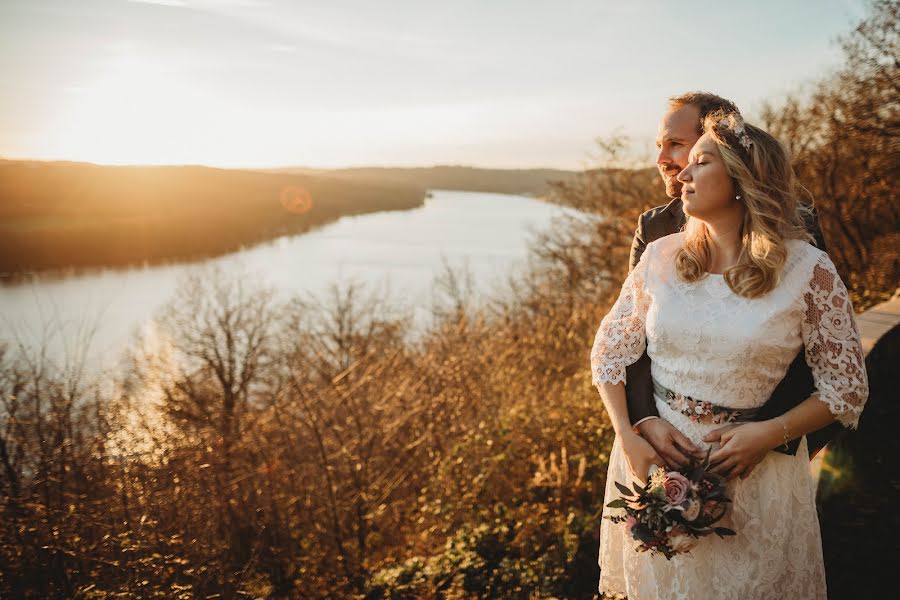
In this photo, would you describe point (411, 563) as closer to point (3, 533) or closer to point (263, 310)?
point (3, 533)

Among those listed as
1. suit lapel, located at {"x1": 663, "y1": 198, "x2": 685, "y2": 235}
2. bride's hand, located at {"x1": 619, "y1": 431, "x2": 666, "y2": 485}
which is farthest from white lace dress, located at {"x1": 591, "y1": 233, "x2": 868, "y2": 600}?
suit lapel, located at {"x1": 663, "y1": 198, "x2": 685, "y2": 235}

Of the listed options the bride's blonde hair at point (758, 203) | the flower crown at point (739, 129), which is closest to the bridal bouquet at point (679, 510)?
the bride's blonde hair at point (758, 203)

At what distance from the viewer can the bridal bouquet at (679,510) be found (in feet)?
5.42

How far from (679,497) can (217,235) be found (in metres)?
61.7

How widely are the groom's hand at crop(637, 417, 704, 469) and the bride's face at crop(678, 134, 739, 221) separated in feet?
2.28

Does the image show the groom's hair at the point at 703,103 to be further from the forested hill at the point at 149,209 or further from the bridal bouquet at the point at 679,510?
the forested hill at the point at 149,209

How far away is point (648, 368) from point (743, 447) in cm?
40

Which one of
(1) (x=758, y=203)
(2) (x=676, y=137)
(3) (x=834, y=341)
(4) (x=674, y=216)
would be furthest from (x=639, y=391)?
(2) (x=676, y=137)

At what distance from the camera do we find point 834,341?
5.40ft

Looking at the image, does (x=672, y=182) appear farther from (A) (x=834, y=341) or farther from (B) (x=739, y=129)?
(A) (x=834, y=341)

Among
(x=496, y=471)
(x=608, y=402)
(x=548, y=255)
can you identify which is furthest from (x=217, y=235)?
(x=608, y=402)

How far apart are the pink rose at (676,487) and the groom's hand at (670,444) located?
106 millimetres

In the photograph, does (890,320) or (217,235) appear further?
(217,235)

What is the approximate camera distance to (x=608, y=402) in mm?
1992
